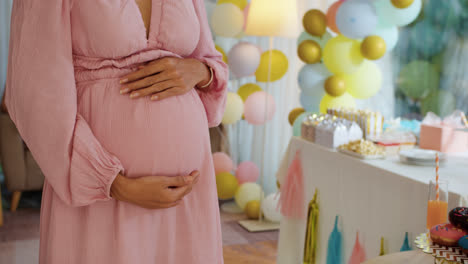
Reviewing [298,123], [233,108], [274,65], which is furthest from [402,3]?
[233,108]

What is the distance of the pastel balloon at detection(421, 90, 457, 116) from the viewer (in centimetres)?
256

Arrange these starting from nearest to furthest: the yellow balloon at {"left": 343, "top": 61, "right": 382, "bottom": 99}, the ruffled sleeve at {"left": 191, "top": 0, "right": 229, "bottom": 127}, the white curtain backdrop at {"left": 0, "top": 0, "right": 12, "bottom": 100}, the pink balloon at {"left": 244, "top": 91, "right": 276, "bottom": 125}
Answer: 1. the ruffled sleeve at {"left": 191, "top": 0, "right": 229, "bottom": 127}
2. the yellow balloon at {"left": 343, "top": 61, "right": 382, "bottom": 99}
3. the pink balloon at {"left": 244, "top": 91, "right": 276, "bottom": 125}
4. the white curtain backdrop at {"left": 0, "top": 0, "right": 12, "bottom": 100}

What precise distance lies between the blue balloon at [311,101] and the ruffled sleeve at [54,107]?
7.12 feet

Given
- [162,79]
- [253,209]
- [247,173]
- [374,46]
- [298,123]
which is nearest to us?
[162,79]

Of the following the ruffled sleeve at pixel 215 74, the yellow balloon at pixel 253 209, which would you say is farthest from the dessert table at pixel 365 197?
the yellow balloon at pixel 253 209

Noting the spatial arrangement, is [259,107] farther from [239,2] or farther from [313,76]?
[239,2]

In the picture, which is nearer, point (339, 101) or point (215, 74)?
point (215, 74)

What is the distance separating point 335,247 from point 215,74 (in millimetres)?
1179

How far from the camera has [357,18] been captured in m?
2.57

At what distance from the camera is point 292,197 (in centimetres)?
247

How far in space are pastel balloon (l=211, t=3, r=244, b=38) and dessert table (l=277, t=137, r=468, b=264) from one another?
4.09 feet

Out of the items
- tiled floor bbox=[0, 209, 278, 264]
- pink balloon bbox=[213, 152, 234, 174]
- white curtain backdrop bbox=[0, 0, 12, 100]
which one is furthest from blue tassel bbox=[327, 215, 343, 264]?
white curtain backdrop bbox=[0, 0, 12, 100]

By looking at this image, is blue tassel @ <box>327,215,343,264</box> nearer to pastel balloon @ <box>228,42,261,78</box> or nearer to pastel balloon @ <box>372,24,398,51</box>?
pastel balloon @ <box>372,24,398,51</box>

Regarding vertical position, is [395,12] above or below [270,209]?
above
